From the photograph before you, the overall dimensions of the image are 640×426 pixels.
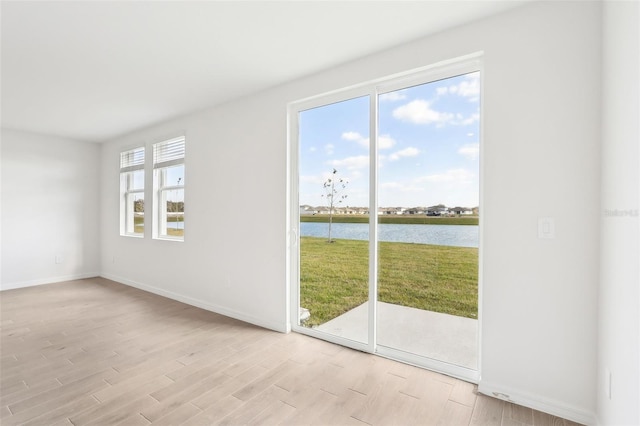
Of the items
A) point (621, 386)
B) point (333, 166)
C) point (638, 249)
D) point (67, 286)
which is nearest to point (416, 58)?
point (333, 166)

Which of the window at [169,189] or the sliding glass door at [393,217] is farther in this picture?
the window at [169,189]

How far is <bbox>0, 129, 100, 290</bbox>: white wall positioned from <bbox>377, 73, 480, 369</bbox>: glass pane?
597cm

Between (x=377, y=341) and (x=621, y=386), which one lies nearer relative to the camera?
(x=621, y=386)

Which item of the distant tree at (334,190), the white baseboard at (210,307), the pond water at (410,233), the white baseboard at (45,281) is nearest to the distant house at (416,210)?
the pond water at (410,233)

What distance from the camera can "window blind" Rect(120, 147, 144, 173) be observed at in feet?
17.5

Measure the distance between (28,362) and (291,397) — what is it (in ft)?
7.67

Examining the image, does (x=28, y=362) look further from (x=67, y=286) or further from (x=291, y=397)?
(x=67, y=286)

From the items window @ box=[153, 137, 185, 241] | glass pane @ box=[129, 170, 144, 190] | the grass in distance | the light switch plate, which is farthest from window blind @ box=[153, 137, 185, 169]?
the light switch plate

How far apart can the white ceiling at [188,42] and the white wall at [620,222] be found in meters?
0.81

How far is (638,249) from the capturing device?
1.25 metres

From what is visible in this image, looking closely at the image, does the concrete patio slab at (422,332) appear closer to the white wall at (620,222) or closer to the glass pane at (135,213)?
the white wall at (620,222)

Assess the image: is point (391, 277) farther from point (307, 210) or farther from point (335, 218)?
point (307, 210)

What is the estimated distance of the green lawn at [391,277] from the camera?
8.11ft

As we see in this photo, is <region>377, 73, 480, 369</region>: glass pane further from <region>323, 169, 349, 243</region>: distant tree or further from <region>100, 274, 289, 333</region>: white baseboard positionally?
<region>100, 274, 289, 333</region>: white baseboard
